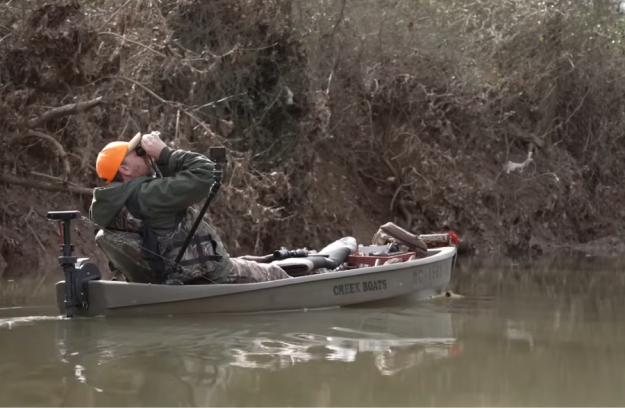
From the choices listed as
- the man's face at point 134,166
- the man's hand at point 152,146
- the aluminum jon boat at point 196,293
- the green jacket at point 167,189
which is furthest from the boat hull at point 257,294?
the man's hand at point 152,146

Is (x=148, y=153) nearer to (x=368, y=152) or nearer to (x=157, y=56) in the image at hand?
(x=157, y=56)

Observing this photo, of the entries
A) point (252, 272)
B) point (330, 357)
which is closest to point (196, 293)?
point (252, 272)

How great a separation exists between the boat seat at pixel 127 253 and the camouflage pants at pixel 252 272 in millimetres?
622

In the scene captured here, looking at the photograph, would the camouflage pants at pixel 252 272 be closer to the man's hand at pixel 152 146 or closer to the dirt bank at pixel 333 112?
the man's hand at pixel 152 146

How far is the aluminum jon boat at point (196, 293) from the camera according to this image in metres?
6.95

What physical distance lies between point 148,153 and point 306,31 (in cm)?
887

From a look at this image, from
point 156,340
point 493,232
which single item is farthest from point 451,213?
point 156,340

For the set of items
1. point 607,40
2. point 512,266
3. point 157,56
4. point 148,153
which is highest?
point 607,40

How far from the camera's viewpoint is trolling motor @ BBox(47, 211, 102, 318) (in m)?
6.84

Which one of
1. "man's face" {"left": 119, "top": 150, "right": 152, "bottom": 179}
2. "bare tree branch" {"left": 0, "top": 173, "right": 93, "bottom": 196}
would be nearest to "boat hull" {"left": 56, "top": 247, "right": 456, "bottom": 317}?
"man's face" {"left": 119, "top": 150, "right": 152, "bottom": 179}

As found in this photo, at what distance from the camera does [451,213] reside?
17.4 metres

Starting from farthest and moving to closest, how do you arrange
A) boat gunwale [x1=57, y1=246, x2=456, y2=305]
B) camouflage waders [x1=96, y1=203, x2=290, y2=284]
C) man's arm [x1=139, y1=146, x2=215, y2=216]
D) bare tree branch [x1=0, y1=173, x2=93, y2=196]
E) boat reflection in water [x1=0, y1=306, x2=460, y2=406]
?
1. bare tree branch [x1=0, y1=173, x2=93, y2=196]
2. boat gunwale [x1=57, y1=246, x2=456, y2=305]
3. camouflage waders [x1=96, y1=203, x2=290, y2=284]
4. man's arm [x1=139, y1=146, x2=215, y2=216]
5. boat reflection in water [x1=0, y1=306, x2=460, y2=406]

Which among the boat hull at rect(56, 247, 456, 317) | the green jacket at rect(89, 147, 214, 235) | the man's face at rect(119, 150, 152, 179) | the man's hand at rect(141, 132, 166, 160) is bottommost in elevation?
the boat hull at rect(56, 247, 456, 317)

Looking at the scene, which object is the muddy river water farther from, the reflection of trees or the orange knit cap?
the orange knit cap
